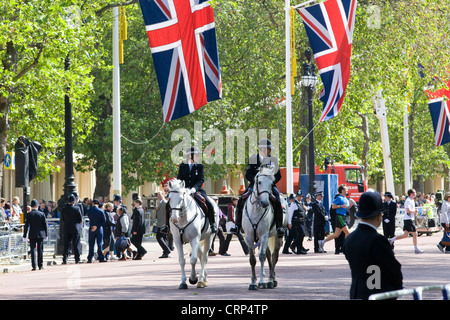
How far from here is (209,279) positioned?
17094 millimetres

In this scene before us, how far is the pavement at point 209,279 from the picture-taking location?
13742 millimetres

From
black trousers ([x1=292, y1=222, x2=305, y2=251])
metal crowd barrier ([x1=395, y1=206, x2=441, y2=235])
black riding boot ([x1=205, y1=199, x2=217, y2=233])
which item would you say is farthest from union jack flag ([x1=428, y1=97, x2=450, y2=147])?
black riding boot ([x1=205, y1=199, x2=217, y2=233])

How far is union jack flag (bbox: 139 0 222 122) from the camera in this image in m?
22.0

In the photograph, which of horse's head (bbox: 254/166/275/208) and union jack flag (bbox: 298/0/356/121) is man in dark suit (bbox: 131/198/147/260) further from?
horse's head (bbox: 254/166/275/208)

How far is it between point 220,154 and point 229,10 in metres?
6.80

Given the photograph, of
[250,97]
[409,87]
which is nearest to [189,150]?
[409,87]

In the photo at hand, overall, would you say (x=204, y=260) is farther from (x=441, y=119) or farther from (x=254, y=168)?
(x=441, y=119)

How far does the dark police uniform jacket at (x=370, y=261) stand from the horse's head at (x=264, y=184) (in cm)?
724

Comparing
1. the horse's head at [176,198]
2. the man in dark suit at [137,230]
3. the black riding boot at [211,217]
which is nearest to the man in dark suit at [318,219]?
the man in dark suit at [137,230]

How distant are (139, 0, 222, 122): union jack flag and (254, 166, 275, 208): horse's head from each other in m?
7.67

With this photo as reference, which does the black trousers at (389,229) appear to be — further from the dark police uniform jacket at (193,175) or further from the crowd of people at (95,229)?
the dark police uniform jacket at (193,175)

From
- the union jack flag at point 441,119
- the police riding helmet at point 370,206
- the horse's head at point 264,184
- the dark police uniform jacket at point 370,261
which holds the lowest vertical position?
the dark police uniform jacket at point 370,261

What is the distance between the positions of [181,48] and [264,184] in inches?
328
